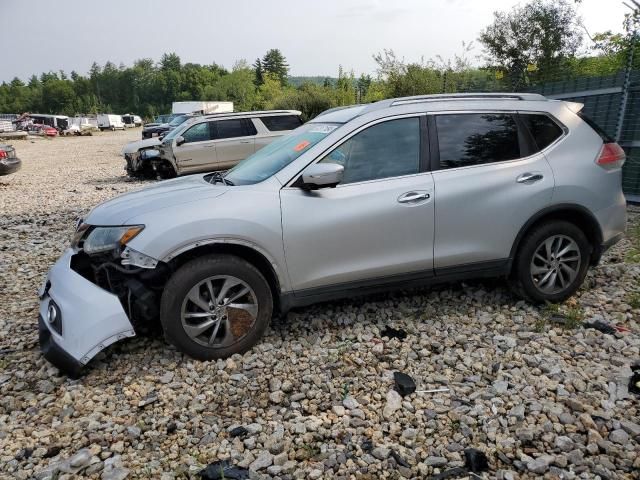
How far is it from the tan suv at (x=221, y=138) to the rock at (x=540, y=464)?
11533 millimetres

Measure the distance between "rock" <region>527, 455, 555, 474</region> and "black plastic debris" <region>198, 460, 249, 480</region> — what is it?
1.48 metres

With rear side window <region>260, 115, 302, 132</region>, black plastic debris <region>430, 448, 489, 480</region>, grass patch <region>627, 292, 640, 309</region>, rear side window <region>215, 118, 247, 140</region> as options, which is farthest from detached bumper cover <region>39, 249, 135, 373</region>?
rear side window <region>260, 115, 302, 132</region>

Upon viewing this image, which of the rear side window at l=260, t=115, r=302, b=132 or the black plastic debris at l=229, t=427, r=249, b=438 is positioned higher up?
the rear side window at l=260, t=115, r=302, b=132

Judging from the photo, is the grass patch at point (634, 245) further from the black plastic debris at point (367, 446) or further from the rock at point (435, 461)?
the black plastic debris at point (367, 446)

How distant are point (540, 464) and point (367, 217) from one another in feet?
6.29

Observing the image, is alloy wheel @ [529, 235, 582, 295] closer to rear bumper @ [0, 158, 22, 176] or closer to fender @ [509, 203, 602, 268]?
fender @ [509, 203, 602, 268]

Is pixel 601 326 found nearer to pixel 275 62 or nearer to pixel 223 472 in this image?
pixel 223 472

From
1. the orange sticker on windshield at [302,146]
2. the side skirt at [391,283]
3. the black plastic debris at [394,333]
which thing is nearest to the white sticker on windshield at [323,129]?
the orange sticker on windshield at [302,146]

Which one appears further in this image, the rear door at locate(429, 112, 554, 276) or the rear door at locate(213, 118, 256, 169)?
the rear door at locate(213, 118, 256, 169)

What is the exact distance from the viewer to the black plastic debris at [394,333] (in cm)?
385

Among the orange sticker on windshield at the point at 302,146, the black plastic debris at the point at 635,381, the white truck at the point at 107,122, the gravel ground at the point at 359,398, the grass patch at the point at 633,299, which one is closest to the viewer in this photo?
the gravel ground at the point at 359,398

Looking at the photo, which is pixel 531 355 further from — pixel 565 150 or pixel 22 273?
pixel 22 273

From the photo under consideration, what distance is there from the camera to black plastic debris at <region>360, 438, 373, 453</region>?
2628 mm

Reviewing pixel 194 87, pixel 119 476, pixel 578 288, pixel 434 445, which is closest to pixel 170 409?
pixel 119 476
